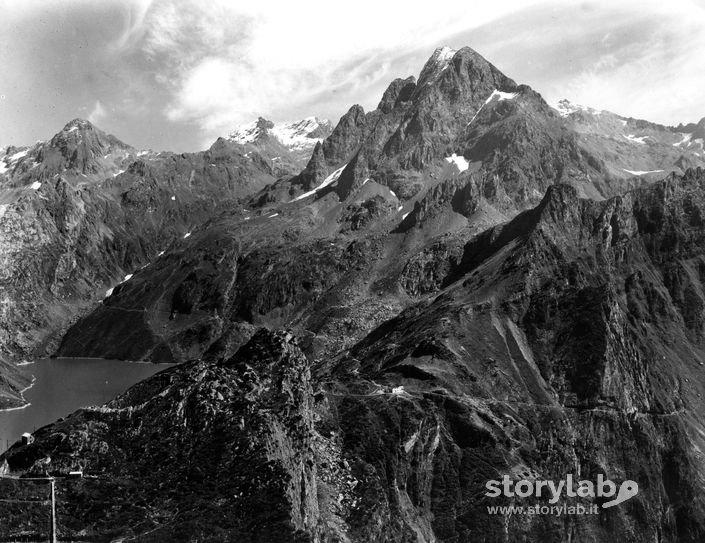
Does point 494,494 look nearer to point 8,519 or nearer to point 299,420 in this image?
point 299,420

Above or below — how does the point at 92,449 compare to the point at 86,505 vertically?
above

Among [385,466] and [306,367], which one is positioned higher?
[306,367]

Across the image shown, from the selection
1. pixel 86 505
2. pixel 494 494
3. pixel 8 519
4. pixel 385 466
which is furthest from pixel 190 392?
pixel 494 494

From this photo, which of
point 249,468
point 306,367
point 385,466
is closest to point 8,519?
point 249,468

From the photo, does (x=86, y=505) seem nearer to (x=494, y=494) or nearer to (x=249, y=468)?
(x=249, y=468)

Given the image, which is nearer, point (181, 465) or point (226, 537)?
point (226, 537)

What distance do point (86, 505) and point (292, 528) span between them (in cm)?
2483

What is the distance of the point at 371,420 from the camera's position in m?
174

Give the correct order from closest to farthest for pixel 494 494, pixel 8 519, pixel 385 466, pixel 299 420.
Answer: pixel 8 519
pixel 299 420
pixel 385 466
pixel 494 494

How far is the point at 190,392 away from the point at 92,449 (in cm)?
1504

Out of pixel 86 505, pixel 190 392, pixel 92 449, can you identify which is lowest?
pixel 86 505

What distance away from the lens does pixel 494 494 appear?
186m

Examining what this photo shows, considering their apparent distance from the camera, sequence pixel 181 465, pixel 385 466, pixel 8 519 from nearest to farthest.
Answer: pixel 8 519, pixel 181 465, pixel 385 466

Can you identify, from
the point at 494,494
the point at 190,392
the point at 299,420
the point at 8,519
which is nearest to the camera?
the point at 8,519
